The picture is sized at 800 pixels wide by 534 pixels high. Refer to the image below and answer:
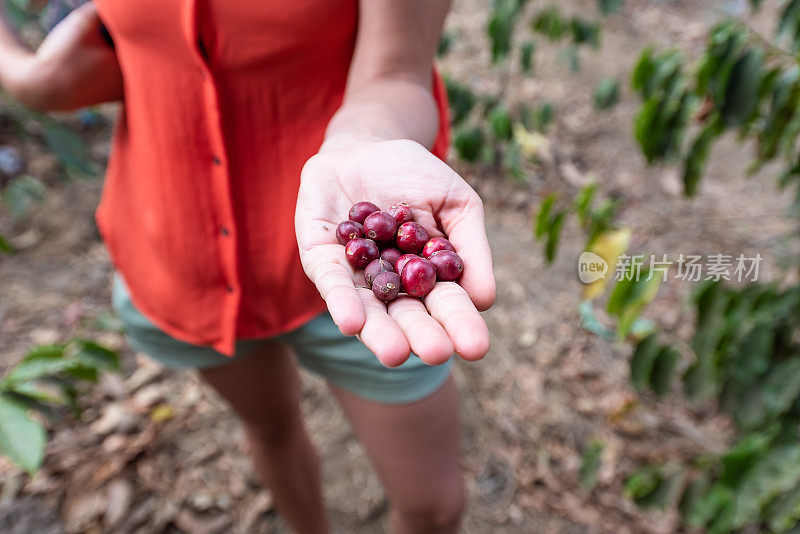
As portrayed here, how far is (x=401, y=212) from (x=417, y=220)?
0.04 metres

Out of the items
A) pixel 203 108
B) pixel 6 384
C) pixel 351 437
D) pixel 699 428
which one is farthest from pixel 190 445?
pixel 699 428

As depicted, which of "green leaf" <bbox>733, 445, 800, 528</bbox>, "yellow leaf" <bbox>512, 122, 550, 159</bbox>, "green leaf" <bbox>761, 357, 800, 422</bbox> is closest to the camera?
"green leaf" <bbox>733, 445, 800, 528</bbox>

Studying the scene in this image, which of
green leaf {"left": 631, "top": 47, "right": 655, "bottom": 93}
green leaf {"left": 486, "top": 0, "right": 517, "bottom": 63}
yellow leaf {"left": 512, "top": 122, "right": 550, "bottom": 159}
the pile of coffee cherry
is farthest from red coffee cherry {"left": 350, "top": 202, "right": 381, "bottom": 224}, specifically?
yellow leaf {"left": 512, "top": 122, "right": 550, "bottom": 159}

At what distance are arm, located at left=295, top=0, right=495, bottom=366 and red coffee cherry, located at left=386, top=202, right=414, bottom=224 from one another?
0.01m

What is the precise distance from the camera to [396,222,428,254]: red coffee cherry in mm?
1200

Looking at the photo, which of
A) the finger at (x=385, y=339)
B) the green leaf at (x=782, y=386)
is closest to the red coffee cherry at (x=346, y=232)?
the finger at (x=385, y=339)

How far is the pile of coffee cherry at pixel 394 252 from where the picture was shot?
42.0 inches

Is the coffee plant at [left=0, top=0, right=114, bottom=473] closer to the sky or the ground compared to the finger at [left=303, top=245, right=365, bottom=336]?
closer to the ground

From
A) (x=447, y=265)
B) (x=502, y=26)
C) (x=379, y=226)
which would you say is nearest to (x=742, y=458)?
(x=447, y=265)

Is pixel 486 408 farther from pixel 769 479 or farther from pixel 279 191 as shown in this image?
pixel 279 191

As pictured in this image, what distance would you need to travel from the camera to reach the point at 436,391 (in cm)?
139

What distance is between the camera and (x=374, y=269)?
44.7 inches

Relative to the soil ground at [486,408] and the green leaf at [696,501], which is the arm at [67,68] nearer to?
the soil ground at [486,408]

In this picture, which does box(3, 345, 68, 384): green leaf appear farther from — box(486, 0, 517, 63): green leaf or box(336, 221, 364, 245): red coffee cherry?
box(486, 0, 517, 63): green leaf
